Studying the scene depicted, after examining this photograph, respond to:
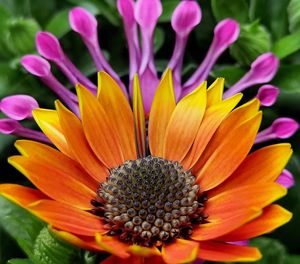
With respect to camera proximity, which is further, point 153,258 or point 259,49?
point 259,49

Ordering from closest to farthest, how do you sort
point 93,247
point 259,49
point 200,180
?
point 93,247
point 200,180
point 259,49

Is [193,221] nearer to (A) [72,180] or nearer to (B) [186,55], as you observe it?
(A) [72,180]

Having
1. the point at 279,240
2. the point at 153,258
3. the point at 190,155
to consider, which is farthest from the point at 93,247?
the point at 279,240

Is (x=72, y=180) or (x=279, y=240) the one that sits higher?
(x=72, y=180)

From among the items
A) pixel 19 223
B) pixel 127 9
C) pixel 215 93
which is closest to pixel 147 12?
pixel 127 9

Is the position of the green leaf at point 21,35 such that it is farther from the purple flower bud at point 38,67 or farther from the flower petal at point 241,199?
the flower petal at point 241,199

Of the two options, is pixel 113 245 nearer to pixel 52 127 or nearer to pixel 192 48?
pixel 52 127

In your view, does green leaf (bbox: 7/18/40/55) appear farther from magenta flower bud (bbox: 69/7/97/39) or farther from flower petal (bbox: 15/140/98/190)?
flower petal (bbox: 15/140/98/190)
